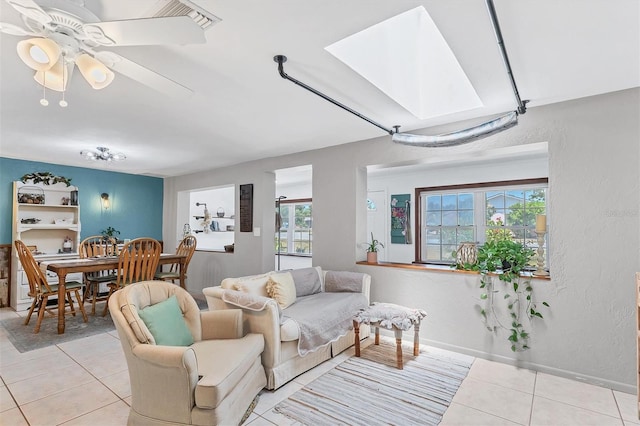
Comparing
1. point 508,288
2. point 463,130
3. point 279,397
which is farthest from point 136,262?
point 508,288

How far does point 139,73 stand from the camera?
1.89m

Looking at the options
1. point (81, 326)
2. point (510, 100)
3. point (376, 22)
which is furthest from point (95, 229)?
point (510, 100)

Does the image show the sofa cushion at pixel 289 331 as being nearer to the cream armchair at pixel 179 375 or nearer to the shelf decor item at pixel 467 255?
the cream armchair at pixel 179 375

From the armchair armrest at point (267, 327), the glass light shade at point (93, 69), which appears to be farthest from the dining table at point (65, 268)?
the glass light shade at point (93, 69)

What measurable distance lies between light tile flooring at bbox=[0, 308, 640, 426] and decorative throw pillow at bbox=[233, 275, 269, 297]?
2.78 ft

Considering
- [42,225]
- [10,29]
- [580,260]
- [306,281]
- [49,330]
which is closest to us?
[10,29]

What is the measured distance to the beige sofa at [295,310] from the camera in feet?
8.41

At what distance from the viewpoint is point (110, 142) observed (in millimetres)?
4145

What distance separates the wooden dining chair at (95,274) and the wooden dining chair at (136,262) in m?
0.34

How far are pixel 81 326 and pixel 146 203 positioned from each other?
299 centimetres

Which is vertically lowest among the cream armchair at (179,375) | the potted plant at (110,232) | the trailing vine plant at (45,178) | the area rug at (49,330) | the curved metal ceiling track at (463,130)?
the area rug at (49,330)

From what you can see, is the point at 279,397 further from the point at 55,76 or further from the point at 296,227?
the point at 296,227

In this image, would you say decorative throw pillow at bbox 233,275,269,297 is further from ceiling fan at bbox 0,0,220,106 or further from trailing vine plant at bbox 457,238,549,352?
trailing vine plant at bbox 457,238,549,352

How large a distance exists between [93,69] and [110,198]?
5045 mm
